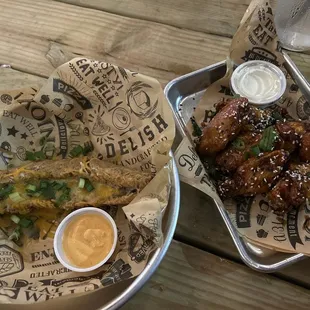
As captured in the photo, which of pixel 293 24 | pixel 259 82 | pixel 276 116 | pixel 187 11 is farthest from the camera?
pixel 187 11

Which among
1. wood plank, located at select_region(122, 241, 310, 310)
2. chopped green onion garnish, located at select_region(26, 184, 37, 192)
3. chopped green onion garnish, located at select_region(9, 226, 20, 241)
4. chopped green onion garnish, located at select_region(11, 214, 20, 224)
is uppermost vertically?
chopped green onion garnish, located at select_region(26, 184, 37, 192)

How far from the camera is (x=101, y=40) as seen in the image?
195 centimetres

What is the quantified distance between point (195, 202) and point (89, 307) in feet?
1.63

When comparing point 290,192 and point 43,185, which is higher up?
point 290,192

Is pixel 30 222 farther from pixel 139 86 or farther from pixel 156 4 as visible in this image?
pixel 156 4

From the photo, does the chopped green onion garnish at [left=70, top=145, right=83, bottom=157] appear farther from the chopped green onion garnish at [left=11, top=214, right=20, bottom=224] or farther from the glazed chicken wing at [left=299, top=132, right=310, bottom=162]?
the glazed chicken wing at [left=299, top=132, right=310, bottom=162]

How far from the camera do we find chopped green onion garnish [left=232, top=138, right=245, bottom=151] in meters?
1.50

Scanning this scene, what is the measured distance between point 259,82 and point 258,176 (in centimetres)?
46

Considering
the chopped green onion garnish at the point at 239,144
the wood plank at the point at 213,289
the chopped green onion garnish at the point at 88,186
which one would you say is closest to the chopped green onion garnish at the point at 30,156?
the chopped green onion garnish at the point at 88,186

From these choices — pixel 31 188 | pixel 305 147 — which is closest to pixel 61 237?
pixel 31 188

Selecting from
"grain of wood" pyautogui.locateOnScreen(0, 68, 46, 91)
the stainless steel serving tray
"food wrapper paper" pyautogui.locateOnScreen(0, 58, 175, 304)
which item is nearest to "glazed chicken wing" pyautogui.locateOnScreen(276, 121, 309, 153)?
the stainless steel serving tray

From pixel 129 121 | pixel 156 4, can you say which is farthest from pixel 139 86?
pixel 156 4

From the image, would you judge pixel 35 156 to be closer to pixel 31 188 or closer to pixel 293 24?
pixel 31 188

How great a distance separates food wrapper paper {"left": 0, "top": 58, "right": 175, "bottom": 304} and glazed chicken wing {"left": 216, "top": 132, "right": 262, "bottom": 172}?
27 cm
